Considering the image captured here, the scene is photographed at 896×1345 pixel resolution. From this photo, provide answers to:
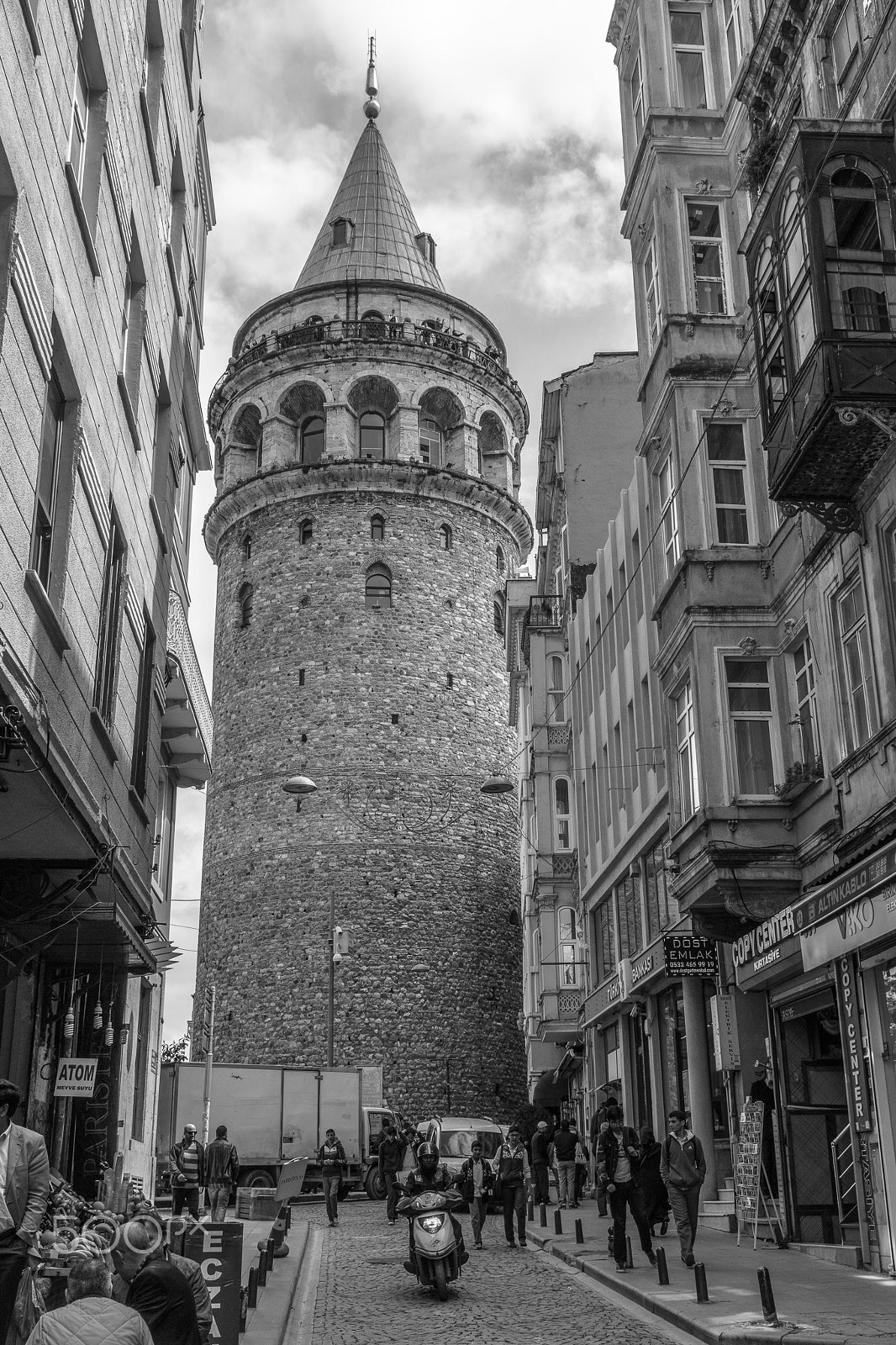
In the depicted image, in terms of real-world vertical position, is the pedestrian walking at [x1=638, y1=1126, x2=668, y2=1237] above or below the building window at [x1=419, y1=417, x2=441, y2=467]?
below

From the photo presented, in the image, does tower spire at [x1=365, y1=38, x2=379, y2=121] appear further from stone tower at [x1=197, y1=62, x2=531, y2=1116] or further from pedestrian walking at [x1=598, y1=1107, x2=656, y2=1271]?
pedestrian walking at [x1=598, y1=1107, x2=656, y2=1271]

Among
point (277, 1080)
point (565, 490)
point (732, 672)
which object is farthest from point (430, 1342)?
point (565, 490)

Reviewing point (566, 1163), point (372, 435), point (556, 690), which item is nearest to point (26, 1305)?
point (566, 1163)

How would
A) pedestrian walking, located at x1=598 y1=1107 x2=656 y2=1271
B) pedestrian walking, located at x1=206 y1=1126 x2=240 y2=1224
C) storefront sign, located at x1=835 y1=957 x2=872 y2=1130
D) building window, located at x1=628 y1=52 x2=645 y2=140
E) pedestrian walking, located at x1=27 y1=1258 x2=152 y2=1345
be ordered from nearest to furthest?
pedestrian walking, located at x1=27 y1=1258 x2=152 y2=1345
storefront sign, located at x1=835 y1=957 x2=872 y2=1130
pedestrian walking, located at x1=598 y1=1107 x2=656 y2=1271
building window, located at x1=628 y1=52 x2=645 y2=140
pedestrian walking, located at x1=206 y1=1126 x2=240 y2=1224

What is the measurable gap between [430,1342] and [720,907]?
25.0 feet


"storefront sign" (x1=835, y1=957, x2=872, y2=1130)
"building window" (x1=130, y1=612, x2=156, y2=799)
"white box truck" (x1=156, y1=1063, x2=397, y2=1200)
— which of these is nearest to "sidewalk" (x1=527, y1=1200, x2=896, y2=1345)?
"storefront sign" (x1=835, y1=957, x2=872, y2=1130)

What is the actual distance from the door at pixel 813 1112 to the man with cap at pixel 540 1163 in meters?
6.99

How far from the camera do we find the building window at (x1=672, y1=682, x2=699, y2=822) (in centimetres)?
1705

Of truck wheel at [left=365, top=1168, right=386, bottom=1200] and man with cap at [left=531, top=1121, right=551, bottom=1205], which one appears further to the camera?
truck wheel at [left=365, top=1168, right=386, bottom=1200]

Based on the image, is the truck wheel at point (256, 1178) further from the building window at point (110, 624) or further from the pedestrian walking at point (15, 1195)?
the pedestrian walking at point (15, 1195)

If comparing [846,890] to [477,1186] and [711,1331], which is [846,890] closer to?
[711,1331]

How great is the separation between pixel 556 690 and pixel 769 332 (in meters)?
22.8

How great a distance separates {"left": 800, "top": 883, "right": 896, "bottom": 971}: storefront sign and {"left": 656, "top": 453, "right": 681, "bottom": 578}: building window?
20.7 feet

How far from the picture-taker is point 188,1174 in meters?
20.5
